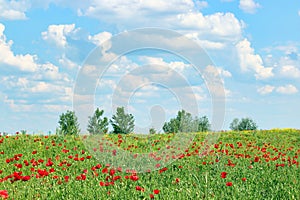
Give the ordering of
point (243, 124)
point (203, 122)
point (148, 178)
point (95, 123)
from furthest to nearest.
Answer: point (243, 124) < point (203, 122) < point (95, 123) < point (148, 178)

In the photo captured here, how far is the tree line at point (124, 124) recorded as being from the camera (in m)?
14.7

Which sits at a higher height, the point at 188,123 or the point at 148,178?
the point at 188,123

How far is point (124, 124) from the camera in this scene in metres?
19.7

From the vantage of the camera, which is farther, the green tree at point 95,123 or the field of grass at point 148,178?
the green tree at point 95,123

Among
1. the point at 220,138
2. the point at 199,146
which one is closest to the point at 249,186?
the point at 199,146

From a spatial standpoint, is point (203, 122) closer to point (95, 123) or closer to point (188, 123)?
point (188, 123)

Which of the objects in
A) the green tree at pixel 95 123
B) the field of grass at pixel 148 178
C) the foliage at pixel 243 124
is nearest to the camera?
the field of grass at pixel 148 178

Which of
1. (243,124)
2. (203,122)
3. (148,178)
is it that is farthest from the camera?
(243,124)

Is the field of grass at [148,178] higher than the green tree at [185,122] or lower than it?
lower

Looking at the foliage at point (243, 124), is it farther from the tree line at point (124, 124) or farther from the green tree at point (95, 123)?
the green tree at point (95, 123)

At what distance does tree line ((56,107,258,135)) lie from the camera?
14.7m

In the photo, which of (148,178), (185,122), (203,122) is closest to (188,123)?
(185,122)

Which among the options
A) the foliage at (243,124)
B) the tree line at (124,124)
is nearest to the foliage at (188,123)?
the tree line at (124,124)

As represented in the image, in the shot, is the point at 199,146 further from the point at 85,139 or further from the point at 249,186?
the point at 249,186
